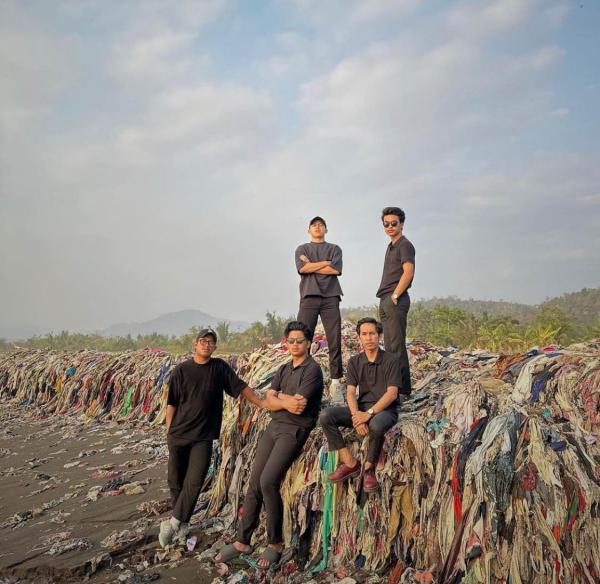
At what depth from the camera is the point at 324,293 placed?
5.03m

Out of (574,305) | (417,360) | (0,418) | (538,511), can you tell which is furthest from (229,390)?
(574,305)

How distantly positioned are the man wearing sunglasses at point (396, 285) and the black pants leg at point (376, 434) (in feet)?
3.25

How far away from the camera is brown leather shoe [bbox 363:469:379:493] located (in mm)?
3270

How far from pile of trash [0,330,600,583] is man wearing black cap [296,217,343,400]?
103 centimetres

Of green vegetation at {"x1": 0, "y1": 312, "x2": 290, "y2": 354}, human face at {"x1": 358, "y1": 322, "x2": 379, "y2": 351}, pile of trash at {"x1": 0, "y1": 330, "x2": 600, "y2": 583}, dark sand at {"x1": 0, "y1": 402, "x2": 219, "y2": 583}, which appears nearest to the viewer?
pile of trash at {"x1": 0, "y1": 330, "x2": 600, "y2": 583}

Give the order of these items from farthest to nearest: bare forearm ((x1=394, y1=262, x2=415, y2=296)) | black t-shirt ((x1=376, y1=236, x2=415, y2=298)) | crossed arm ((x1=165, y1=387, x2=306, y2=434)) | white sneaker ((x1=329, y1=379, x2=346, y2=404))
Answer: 1. white sneaker ((x1=329, y1=379, x2=346, y2=404))
2. black t-shirt ((x1=376, y1=236, x2=415, y2=298))
3. bare forearm ((x1=394, y1=262, x2=415, y2=296))
4. crossed arm ((x1=165, y1=387, x2=306, y2=434))

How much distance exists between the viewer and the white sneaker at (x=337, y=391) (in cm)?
461

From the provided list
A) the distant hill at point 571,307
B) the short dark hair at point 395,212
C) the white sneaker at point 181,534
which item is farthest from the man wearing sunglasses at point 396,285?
the distant hill at point 571,307

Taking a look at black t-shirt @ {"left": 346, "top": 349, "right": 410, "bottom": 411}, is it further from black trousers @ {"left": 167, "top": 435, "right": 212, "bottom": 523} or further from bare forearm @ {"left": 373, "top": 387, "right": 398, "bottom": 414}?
black trousers @ {"left": 167, "top": 435, "right": 212, "bottom": 523}

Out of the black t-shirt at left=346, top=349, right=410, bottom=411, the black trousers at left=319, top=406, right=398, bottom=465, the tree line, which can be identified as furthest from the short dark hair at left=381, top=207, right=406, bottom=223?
the tree line

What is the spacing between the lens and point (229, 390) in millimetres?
4188

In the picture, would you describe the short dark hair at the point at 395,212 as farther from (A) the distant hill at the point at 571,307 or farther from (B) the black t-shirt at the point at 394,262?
(A) the distant hill at the point at 571,307

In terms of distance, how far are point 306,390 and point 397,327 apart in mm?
1279

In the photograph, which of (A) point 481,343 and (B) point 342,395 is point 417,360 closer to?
(B) point 342,395
